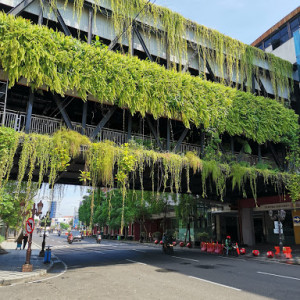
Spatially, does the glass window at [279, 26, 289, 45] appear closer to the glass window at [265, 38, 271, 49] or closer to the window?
the window

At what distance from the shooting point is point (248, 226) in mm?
27891

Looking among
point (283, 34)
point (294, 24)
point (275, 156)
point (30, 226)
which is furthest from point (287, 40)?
point (30, 226)

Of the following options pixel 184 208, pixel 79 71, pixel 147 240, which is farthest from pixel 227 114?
pixel 147 240

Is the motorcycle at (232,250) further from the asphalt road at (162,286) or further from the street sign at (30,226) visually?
the street sign at (30,226)

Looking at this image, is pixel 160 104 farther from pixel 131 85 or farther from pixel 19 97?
pixel 19 97

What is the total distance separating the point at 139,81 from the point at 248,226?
2048 cm

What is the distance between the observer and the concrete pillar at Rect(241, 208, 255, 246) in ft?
90.5

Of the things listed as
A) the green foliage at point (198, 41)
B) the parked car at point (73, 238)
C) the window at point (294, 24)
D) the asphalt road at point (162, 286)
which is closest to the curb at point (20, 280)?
the asphalt road at point (162, 286)

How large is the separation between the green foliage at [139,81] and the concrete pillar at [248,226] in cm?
967

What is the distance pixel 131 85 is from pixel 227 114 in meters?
7.17

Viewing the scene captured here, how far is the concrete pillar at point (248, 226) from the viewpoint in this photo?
90.5 ft

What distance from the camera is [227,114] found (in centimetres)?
1803

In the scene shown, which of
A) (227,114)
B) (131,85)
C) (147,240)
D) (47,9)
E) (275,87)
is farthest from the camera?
(147,240)

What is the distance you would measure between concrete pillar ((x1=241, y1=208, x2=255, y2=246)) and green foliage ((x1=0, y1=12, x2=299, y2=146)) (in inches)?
381
